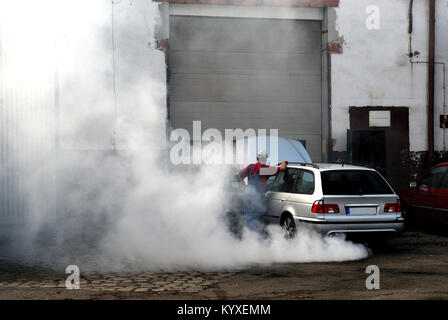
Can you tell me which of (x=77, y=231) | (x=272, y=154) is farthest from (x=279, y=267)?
(x=77, y=231)

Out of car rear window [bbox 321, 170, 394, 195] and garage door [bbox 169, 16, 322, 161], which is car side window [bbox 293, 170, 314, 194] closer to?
car rear window [bbox 321, 170, 394, 195]

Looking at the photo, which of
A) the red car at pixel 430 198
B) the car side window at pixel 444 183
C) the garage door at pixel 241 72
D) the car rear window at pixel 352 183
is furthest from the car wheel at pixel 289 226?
the garage door at pixel 241 72

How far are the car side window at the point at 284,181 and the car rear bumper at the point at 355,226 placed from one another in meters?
0.82

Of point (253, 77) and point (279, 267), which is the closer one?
point (279, 267)

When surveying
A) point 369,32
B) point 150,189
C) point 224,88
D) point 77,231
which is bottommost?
point 77,231

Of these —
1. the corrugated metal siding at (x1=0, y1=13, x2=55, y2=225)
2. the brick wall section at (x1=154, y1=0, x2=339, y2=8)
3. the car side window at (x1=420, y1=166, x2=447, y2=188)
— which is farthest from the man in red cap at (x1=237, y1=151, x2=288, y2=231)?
the brick wall section at (x1=154, y1=0, x2=339, y2=8)

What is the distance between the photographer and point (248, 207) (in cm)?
914

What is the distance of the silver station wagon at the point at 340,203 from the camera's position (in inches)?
319

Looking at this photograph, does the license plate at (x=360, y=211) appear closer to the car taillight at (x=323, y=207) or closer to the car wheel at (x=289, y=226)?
the car taillight at (x=323, y=207)

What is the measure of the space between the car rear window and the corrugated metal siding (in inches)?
241

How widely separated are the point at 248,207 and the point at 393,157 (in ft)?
22.1

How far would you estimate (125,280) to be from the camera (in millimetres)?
6484
